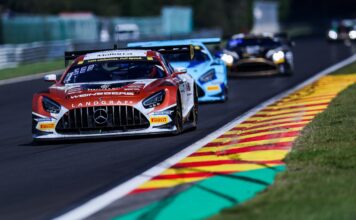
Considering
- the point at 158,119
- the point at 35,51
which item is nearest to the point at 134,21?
the point at 35,51

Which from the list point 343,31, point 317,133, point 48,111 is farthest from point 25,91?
point 343,31

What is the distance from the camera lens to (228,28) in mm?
89000

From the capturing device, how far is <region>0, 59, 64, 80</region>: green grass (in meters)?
32.7

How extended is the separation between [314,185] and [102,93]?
546cm

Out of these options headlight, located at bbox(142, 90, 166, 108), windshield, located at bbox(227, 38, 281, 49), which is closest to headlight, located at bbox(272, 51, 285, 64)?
windshield, located at bbox(227, 38, 281, 49)

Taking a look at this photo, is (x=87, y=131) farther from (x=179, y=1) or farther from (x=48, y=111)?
(x=179, y=1)

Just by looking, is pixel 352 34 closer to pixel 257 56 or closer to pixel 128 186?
pixel 257 56

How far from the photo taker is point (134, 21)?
200 ft

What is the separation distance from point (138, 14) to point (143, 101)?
8024 centimetres

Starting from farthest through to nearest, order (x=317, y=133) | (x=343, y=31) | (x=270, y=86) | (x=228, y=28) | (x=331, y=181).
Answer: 1. (x=228, y=28)
2. (x=343, y=31)
3. (x=270, y=86)
4. (x=317, y=133)
5. (x=331, y=181)

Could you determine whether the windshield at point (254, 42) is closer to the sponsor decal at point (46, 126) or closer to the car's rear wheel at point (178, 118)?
the car's rear wheel at point (178, 118)

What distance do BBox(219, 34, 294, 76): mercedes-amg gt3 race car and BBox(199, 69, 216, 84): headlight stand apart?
7.07 m

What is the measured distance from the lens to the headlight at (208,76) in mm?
19641

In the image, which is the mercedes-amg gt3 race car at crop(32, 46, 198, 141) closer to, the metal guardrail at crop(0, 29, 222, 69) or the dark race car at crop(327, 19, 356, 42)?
the metal guardrail at crop(0, 29, 222, 69)
